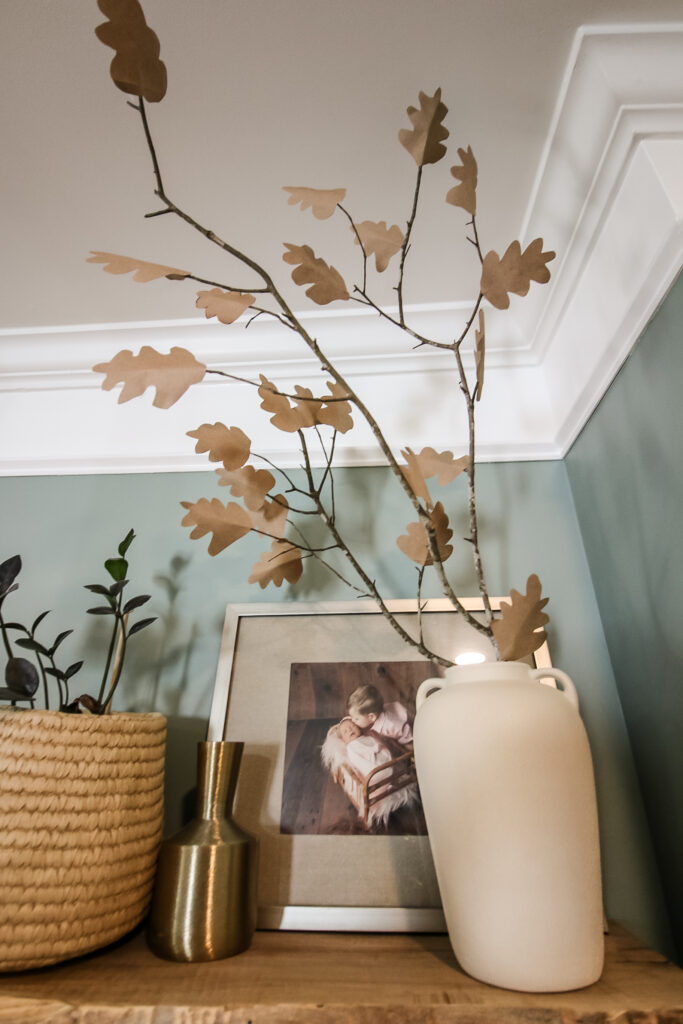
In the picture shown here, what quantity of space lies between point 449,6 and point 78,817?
115 cm

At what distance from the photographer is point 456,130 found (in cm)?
87

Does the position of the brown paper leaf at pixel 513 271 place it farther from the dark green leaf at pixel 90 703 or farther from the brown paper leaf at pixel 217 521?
the dark green leaf at pixel 90 703

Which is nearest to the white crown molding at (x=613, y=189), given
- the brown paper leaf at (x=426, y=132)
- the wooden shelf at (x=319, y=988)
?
the brown paper leaf at (x=426, y=132)

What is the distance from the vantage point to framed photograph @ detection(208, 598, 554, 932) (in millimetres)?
800

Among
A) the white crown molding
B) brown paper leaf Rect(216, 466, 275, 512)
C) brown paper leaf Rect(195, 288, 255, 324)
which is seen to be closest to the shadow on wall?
brown paper leaf Rect(216, 466, 275, 512)

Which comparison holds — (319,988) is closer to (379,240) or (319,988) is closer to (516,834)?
(516,834)

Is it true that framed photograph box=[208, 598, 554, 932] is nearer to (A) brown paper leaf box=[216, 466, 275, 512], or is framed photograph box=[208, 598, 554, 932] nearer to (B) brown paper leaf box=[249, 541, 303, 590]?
(B) brown paper leaf box=[249, 541, 303, 590]

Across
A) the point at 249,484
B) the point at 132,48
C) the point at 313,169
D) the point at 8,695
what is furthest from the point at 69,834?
the point at 313,169

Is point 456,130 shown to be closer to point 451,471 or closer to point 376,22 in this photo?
point 376,22

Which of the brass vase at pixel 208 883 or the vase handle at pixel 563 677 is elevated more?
the vase handle at pixel 563 677

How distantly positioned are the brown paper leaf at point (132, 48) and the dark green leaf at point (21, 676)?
67 centimetres

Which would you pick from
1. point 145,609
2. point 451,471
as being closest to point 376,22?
point 451,471

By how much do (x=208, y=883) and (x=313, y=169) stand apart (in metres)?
1.09

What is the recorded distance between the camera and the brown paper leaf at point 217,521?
32.3 inches
